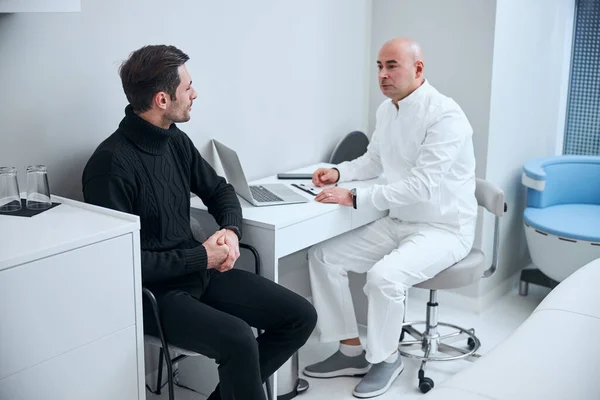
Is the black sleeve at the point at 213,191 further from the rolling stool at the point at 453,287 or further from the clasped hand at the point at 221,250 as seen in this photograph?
the rolling stool at the point at 453,287

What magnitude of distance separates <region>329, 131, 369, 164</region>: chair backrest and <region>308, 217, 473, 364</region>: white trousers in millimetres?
630

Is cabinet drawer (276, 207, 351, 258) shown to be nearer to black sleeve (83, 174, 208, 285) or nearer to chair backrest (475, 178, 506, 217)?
black sleeve (83, 174, 208, 285)

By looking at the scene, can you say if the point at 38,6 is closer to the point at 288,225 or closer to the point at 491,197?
the point at 288,225

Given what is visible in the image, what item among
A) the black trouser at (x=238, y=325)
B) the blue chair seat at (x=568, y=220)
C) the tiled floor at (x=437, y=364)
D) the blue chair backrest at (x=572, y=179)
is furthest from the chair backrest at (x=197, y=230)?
the blue chair backrest at (x=572, y=179)

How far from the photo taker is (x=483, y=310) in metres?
3.98

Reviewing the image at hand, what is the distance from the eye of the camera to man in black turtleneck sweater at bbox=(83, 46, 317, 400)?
2.39m

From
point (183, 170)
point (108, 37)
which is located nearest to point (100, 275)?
point (183, 170)

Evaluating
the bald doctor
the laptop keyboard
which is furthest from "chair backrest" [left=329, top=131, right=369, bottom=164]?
the laptop keyboard

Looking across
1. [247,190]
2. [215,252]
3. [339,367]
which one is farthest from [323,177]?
[215,252]

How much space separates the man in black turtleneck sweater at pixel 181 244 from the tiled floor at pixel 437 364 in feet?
1.89

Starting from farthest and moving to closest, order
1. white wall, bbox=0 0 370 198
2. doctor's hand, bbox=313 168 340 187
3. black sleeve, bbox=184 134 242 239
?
doctor's hand, bbox=313 168 340 187
black sleeve, bbox=184 134 242 239
white wall, bbox=0 0 370 198

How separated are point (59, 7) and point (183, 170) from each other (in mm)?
764

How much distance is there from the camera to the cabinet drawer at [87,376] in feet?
6.48

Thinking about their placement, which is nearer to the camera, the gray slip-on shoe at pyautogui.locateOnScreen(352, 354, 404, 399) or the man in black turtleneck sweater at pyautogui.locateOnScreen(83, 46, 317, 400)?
the man in black turtleneck sweater at pyautogui.locateOnScreen(83, 46, 317, 400)
